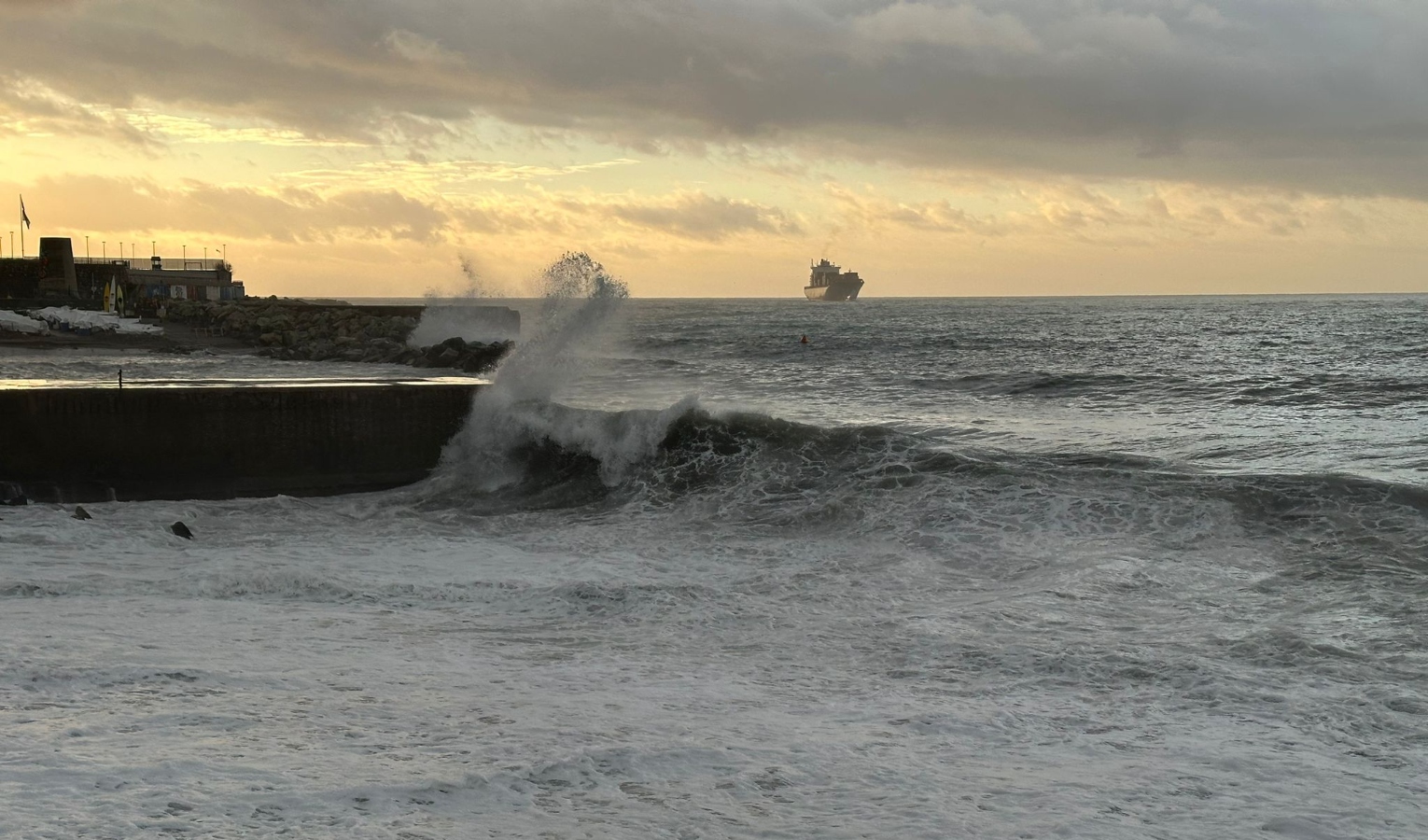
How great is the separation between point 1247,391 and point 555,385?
526 inches

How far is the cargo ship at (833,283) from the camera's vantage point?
166500mm

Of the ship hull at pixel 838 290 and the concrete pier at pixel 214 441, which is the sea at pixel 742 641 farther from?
the ship hull at pixel 838 290

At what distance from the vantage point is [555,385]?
1664cm

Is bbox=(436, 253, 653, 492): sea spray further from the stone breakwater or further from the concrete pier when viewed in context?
the stone breakwater

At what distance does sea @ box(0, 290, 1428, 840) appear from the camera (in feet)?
14.7

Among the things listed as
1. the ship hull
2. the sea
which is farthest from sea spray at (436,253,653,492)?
the ship hull

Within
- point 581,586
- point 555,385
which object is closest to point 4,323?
point 555,385

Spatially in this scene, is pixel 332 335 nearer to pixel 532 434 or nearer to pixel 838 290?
pixel 532 434

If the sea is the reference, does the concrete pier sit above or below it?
above

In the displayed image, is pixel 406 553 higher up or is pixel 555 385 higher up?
pixel 555 385

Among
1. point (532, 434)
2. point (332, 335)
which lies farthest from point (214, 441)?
point (332, 335)

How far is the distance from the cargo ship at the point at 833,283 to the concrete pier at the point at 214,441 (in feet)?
509

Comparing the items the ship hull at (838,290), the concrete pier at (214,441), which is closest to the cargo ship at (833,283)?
the ship hull at (838,290)

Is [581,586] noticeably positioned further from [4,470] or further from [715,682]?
[4,470]
